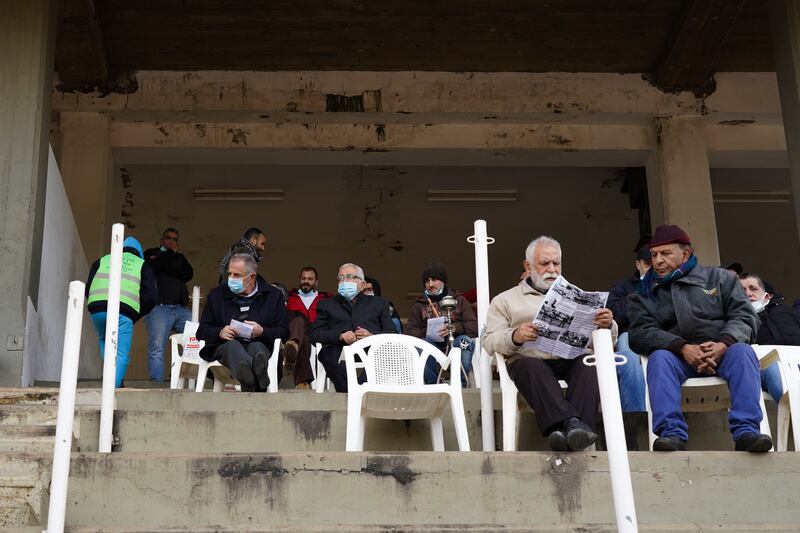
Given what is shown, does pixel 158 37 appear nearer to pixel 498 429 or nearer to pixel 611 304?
pixel 611 304

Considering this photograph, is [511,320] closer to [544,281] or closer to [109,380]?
[544,281]

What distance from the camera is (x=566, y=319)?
423 centimetres

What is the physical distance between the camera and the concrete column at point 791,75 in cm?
746

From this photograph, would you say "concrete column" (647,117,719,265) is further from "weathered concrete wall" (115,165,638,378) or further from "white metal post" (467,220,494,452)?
"white metal post" (467,220,494,452)

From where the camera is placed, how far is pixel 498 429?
15.1ft

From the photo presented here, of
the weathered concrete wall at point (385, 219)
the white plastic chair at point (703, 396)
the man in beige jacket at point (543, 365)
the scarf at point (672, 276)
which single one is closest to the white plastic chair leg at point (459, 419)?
the man in beige jacket at point (543, 365)

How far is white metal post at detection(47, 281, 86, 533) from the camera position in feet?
9.43

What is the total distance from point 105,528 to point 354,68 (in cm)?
735

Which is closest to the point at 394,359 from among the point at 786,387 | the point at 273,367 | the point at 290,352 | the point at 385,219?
the point at 273,367

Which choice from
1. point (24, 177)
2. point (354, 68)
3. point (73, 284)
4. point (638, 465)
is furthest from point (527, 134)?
point (73, 284)

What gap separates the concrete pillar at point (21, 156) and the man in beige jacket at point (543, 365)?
3218mm

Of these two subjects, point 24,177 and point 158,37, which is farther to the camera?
point 158,37

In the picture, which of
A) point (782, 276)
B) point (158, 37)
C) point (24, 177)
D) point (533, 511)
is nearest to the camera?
point (533, 511)

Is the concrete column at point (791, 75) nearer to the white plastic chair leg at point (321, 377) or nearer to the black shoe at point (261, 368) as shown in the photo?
the white plastic chair leg at point (321, 377)
